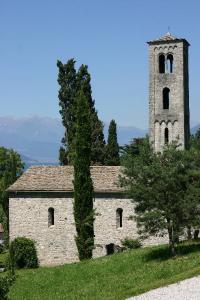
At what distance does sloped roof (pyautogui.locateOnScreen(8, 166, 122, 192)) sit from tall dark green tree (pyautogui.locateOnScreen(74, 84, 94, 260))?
3.09 m

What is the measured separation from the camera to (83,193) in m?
43.8

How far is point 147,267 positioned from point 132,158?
5909 mm

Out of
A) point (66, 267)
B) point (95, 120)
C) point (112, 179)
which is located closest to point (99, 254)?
point (112, 179)

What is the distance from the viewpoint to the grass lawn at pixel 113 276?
2833 centimetres

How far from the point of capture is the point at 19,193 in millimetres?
48562

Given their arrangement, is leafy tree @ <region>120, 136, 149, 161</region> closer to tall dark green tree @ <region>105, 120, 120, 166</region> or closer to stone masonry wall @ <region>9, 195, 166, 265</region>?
tall dark green tree @ <region>105, 120, 120, 166</region>

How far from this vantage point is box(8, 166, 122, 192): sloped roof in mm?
47281

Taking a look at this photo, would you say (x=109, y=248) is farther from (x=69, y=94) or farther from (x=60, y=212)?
(x=69, y=94)

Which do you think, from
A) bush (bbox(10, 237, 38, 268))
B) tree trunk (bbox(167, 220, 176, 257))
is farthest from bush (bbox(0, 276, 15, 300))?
bush (bbox(10, 237, 38, 268))

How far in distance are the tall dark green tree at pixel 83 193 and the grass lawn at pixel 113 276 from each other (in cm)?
551

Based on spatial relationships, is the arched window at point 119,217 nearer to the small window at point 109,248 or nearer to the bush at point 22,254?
the small window at point 109,248

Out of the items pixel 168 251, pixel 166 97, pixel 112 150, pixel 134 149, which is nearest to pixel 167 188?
Answer: pixel 168 251

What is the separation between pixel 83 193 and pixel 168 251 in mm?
9256

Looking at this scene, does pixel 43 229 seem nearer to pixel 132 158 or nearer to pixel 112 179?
pixel 112 179
